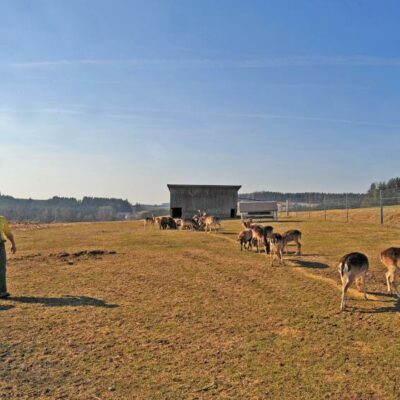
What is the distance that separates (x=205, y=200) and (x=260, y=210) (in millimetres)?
10458

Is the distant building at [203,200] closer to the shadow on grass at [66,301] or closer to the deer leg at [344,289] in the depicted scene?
the shadow on grass at [66,301]

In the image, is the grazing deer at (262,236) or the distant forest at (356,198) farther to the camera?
the distant forest at (356,198)

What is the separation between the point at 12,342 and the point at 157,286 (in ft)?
16.0

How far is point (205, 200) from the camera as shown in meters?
54.0

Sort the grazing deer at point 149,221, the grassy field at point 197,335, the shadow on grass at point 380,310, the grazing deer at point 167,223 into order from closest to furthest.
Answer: the grassy field at point 197,335
the shadow on grass at point 380,310
the grazing deer at point 167,223
the grazing deer at point 149,221

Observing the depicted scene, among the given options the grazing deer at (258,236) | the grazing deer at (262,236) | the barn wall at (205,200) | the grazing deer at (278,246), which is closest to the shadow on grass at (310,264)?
the grazing deer at (278,246)

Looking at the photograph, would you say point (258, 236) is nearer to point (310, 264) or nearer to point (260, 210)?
point (310, 264)

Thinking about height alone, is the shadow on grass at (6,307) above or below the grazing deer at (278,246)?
below

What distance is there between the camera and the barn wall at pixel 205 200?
53500 mm

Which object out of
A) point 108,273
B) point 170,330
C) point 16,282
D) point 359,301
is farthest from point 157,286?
point 359,301

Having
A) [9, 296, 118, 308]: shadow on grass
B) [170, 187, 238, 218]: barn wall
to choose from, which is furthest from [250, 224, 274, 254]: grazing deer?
[170, 187, 238, 218]: barn wall

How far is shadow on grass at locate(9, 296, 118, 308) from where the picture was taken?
9742 millimetres

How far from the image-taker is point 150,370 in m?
6.08

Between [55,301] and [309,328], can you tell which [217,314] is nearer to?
[309,328]
